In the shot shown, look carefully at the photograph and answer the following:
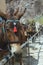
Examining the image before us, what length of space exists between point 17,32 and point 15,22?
219mm

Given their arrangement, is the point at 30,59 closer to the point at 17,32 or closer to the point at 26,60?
the point at 26,60

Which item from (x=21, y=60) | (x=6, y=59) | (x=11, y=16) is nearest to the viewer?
(x=6, y=59)

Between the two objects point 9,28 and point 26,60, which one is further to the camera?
point 9,28

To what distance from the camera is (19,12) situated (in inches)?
233

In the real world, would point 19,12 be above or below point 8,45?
above

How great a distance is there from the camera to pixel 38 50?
19.2 feet

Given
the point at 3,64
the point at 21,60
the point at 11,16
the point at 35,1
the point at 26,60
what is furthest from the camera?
the point at 35,1

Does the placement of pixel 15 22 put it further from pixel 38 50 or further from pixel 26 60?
pixel 26 60

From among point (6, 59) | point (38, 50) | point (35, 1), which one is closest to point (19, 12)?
point (38, 50)

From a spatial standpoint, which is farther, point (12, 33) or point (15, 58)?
point (12, 33)

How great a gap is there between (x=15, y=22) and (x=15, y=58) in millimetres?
2459

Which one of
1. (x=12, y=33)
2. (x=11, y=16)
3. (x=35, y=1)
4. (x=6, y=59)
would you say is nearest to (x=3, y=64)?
(x=6, y=59)

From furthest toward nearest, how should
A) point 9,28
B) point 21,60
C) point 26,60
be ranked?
point 9,28 < point 26,60 < point 21,60

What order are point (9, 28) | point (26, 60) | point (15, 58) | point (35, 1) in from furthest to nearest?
point (35, 1) < point (9, 28) < point (26, 60) < point (15, 58)
